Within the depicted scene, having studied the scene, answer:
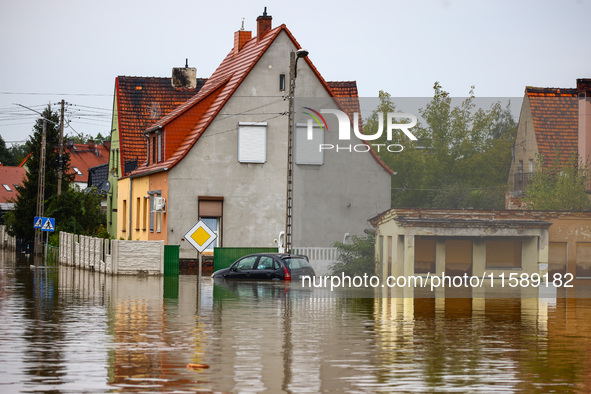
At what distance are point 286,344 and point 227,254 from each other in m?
28.5

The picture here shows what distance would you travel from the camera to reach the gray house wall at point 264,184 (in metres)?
46.8

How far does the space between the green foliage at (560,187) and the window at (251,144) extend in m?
14.3

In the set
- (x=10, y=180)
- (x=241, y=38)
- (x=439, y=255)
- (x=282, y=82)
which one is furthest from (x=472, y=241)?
(x=10, y=180)

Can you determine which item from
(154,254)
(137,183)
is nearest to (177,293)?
(154,254)

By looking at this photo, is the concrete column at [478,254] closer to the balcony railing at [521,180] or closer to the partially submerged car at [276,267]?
the balcony railing at [521,180]

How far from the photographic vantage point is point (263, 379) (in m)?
12.5

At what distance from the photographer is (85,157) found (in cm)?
12462

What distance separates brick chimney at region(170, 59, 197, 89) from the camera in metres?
59.3

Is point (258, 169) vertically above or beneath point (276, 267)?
above

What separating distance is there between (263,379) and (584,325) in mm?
11427

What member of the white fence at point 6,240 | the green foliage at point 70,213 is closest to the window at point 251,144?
the green foliage at point 70,213

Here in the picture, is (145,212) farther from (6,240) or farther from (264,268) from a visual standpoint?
(6,240)

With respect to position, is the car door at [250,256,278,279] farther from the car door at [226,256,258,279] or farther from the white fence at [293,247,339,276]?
the white fence at [293,247,339,276]

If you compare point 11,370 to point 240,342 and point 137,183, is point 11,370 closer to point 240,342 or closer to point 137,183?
point 240,342
